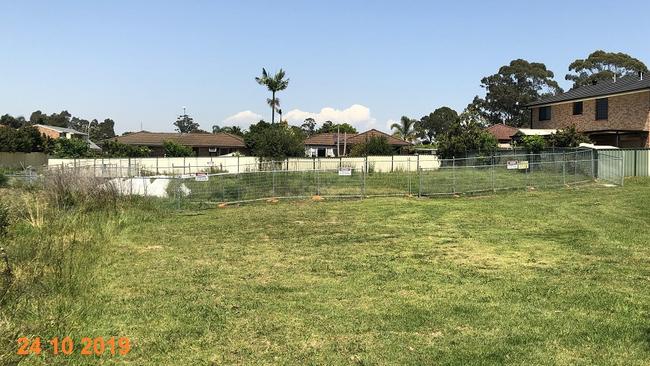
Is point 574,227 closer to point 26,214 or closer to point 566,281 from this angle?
point 566,281

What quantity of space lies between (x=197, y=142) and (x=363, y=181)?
54306 mm

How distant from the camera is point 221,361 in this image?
4652 mm

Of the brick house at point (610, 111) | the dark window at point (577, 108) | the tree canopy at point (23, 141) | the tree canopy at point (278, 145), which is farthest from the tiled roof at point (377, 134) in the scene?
the tree canopy at point (23, 141)

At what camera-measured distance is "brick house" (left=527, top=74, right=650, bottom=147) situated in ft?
113

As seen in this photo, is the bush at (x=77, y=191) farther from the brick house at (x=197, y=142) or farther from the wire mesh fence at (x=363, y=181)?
the brick house at (x=197, y=142)

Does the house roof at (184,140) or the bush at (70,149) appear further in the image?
the house roof at (184,140)

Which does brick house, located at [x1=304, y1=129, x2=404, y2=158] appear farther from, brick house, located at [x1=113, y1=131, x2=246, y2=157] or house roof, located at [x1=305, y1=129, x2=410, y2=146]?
brick house, located at [x1=113, y1=131, x2=246, y2=157]

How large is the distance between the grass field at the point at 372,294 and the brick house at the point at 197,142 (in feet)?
192

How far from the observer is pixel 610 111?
36.9 metres

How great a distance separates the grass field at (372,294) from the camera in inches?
193

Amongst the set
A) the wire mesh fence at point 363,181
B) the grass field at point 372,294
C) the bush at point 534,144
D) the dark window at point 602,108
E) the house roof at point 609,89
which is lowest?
the grass field at point 372,294

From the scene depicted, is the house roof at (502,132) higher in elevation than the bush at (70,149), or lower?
higher

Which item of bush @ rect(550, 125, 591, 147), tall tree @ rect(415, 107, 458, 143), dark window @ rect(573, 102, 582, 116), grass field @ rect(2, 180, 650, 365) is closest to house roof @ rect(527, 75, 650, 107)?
dark window @ rect(573, 102, 582, 116)
